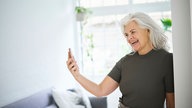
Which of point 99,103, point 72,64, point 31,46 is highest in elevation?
point 31,46

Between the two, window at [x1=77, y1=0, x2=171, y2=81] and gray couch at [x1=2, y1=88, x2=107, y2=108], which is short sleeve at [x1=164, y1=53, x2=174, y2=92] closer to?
gray couch at [x1=2, y1=88, x2=107, y2=108]

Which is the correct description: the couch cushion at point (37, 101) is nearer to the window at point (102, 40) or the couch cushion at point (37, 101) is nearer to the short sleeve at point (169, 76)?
the short sleeve at point (169, 76)

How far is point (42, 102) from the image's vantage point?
9.35 feet

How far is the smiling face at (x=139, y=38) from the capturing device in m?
1.73

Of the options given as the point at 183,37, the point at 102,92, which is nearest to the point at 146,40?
the point at 102,92

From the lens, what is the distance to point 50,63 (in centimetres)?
355

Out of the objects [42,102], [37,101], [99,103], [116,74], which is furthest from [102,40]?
[116,74]

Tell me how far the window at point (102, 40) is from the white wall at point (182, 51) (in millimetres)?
3553

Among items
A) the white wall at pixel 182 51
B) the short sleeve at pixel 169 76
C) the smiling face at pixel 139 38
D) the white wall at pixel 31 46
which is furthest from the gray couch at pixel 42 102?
the white wall at pixel 182 51

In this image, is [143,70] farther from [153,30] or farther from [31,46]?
[31,46]

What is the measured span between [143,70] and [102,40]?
3173mm

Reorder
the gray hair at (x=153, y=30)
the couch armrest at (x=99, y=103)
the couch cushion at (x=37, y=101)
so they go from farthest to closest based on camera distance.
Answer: the couch armrest at (x=99, y=103) < the couch cushion at (x=37, y=101) < the gray hair at (x=153, y=30)

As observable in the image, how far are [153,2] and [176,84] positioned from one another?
11.7 ft

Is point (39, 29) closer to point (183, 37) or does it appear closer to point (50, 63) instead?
point (50, 63)
